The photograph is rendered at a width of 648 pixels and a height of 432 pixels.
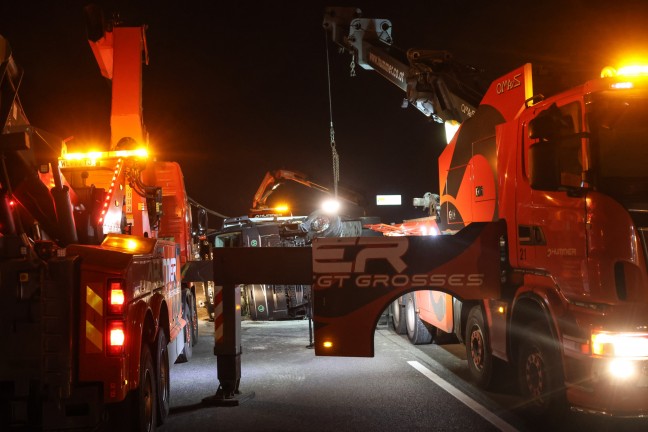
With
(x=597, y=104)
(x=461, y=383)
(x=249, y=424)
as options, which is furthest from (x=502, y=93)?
(x=249, y=424)

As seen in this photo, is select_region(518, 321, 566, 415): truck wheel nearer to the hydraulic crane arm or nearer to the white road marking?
the white road marking

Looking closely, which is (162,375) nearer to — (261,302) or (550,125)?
(550,125)

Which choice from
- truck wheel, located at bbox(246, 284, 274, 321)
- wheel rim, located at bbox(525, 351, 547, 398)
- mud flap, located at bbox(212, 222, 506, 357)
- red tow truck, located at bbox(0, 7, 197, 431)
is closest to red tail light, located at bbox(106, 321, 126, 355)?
red tow truck, located at bbox(0, 7, 197, 431)

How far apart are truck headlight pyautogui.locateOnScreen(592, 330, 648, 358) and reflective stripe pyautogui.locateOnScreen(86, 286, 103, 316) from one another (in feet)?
12.5

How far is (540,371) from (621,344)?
131cm

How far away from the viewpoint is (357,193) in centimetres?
2073

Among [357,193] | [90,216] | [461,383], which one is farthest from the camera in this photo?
[357,193]

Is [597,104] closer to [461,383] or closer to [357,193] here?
[461,383]

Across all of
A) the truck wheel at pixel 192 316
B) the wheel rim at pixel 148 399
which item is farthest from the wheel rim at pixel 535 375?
the truck wheel at pixel 192 316

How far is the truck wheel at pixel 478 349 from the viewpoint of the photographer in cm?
705

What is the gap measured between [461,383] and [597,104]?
4099 mm

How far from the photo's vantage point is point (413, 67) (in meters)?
11.5

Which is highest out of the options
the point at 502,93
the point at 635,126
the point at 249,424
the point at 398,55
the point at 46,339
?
the point at 398,55

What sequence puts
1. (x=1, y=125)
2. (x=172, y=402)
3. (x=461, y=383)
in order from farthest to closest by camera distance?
(x=461, y=383) → (x=172, y=402) → (x=1, y=125)
